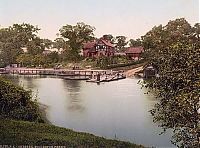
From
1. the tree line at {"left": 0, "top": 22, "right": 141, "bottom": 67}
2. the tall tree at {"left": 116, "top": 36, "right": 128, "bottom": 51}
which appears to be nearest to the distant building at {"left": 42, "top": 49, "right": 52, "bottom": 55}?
the tree line at {"left": 0, "top": 22, "right": 141, "bottom": 67}

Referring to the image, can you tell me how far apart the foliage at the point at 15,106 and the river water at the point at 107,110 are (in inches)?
9.3

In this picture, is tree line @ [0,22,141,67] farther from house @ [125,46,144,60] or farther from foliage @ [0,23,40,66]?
house @ [125,46,144,60]

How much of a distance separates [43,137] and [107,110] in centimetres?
129

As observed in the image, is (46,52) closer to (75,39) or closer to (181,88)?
(75,39)

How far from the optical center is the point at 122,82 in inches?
201

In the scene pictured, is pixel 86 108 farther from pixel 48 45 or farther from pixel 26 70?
pixel 26 70

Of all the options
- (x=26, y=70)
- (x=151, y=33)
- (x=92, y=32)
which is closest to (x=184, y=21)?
(x=151, y=33)

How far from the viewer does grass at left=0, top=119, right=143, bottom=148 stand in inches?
121

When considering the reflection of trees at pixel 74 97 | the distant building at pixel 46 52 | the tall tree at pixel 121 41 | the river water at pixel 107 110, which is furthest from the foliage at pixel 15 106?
the tall tree at pixel 121 41

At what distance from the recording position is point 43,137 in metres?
3.09

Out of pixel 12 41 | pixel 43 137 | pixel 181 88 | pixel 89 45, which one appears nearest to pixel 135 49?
pixel 89 45

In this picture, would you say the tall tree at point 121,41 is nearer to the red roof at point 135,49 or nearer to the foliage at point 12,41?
the red roof at point 135,49

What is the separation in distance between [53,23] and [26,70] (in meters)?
1.67

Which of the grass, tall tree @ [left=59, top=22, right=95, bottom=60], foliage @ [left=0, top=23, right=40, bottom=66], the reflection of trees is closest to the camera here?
the grass
